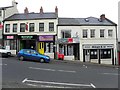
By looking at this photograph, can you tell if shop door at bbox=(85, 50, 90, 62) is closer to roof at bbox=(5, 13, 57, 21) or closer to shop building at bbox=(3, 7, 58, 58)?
shop building at bbox=(3, 7, 58, 58)

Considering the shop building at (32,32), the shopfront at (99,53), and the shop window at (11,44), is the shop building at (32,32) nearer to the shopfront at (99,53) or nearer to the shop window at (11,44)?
the shop window at (11,44)

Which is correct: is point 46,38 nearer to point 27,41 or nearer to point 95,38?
point 27,41

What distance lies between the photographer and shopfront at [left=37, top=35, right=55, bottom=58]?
36.1 metres

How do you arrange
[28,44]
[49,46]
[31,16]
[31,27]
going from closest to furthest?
[49,46], [31,27], [28,44], [31,16]

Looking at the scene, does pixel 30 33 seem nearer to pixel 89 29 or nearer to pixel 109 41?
pixel 89 29

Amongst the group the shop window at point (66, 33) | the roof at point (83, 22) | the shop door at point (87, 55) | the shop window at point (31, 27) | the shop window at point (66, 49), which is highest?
the roof at point (83, 22)

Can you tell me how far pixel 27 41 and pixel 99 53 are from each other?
11643 mm

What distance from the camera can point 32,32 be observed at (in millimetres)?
36531

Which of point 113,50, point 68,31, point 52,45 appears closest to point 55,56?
point 52,45

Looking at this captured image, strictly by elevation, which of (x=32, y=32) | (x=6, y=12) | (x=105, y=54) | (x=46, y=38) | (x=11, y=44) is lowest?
(x=105, y=54)

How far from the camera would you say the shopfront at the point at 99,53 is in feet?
120

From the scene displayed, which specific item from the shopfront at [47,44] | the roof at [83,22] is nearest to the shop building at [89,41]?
the roof at [83,22]

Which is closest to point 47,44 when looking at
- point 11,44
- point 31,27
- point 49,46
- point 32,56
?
point 49,46

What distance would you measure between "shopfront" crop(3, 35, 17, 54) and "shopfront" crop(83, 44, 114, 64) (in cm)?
1103
